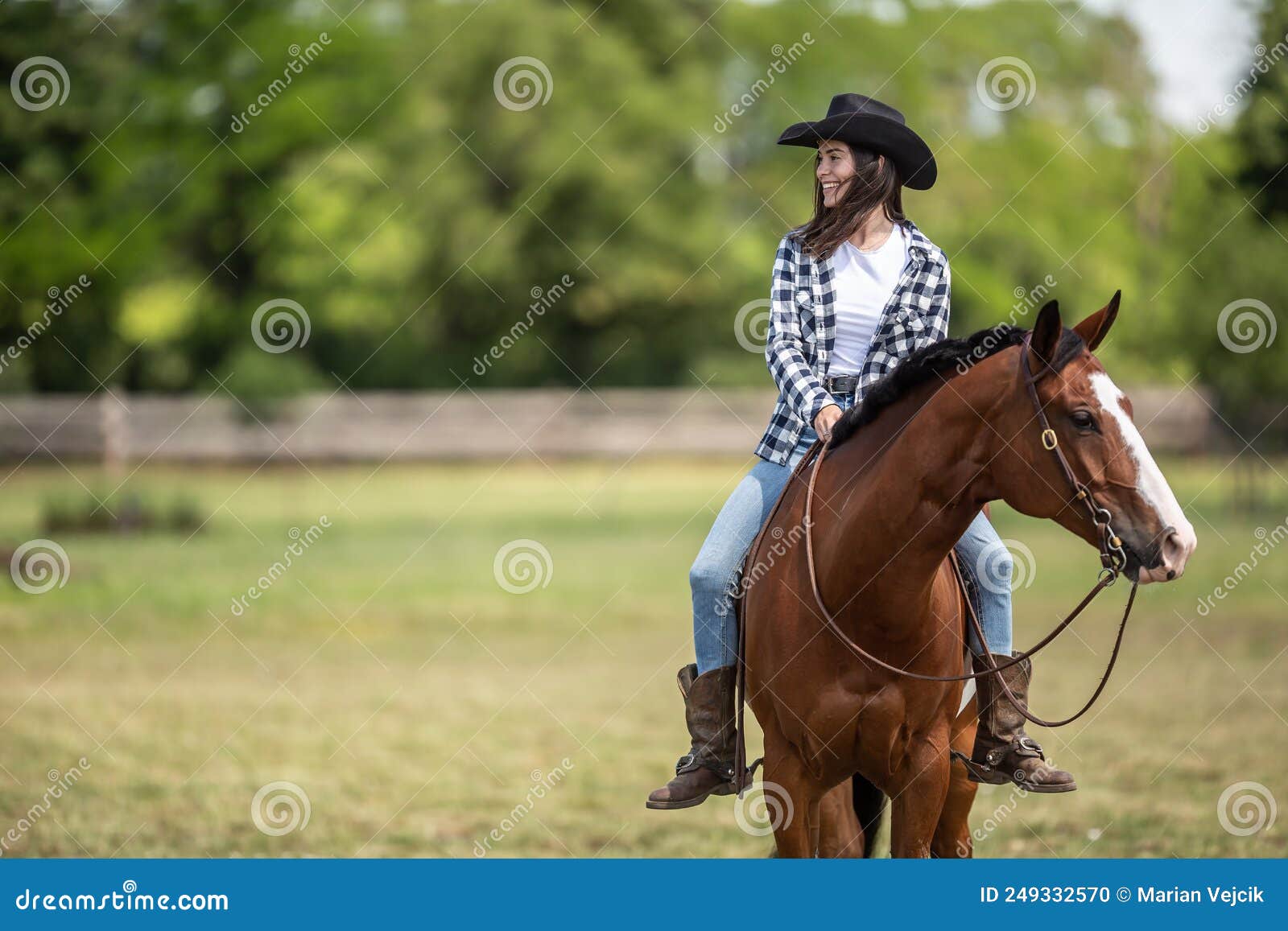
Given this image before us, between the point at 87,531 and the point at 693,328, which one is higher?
the point at 693,328

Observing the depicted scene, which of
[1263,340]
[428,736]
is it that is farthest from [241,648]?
[1263,340]

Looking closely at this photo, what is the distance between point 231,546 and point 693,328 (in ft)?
62.3

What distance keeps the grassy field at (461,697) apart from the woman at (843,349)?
2482 millimetres

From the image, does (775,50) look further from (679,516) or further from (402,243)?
(679,516)

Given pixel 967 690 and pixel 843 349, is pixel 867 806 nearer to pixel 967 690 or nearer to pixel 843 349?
pixel 967 690

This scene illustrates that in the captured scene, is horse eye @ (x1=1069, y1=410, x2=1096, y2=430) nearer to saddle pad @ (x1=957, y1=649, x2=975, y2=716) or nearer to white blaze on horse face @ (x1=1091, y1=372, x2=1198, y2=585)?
white blaze on horse face @ (x1=1091, y1=372, x2=1198, y2=585)

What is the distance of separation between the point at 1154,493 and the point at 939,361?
33.2 inches

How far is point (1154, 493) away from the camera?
3.67 m

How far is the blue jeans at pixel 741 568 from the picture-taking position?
191 inches

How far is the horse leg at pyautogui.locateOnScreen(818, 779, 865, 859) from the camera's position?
210 inches

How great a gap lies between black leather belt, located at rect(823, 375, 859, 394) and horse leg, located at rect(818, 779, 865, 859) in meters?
1.60

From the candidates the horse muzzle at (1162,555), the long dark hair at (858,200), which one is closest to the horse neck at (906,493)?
the horse muzzle at (1162,555)

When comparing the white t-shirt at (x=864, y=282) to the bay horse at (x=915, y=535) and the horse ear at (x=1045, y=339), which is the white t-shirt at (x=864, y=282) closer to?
the bay horse at (x=915, y=535)

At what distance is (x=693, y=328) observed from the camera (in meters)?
37.5
